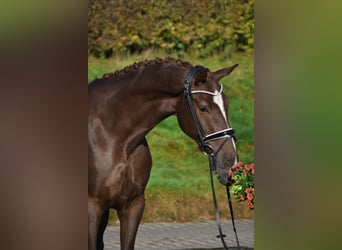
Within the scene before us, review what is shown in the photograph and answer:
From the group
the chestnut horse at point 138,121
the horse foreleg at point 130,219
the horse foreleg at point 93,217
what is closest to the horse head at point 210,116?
the chestnut horse at point 138,121

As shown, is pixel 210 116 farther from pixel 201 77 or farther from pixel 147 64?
pixel 147 64

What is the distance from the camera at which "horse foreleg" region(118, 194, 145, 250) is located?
3.86 metres

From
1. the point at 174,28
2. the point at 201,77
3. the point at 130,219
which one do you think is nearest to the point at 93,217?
the point at 130,219

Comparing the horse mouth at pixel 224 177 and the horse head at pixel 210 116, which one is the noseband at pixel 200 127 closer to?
the horse head at pixel 210 116

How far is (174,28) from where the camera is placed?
177 inches

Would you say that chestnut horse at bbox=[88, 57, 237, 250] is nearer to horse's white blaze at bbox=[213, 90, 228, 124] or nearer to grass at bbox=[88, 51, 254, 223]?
horse's white blaze at bbox=[213, 90, 228, 124]

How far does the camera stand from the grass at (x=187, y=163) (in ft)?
14.8

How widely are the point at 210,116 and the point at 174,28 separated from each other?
1.06m

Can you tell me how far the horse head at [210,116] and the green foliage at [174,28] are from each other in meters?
0.79

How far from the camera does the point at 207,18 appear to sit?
4.43 meters
